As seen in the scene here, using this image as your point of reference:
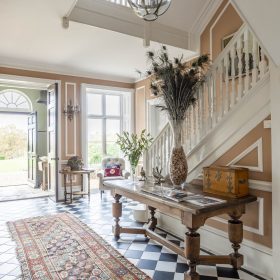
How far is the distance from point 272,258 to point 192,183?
3.80 ft

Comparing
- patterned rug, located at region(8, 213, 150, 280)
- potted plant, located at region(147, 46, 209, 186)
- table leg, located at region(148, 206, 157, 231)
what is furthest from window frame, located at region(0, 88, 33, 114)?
potted plant, located at region(147, 46, 209, 186)

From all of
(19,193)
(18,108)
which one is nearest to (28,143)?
(18,108)

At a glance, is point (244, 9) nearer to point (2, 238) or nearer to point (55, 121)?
point (2, 238)

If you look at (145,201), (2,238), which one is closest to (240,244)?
(145,201)

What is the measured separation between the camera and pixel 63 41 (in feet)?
15.1

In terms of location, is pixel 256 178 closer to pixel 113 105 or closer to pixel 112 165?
pixel 112 165

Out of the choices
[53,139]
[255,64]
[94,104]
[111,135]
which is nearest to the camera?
[255,64]

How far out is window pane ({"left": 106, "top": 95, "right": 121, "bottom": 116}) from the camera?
23.9 feet

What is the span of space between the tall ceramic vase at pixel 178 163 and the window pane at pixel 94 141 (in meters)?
4.46

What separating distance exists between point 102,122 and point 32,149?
2.91 metres

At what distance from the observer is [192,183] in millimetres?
3248

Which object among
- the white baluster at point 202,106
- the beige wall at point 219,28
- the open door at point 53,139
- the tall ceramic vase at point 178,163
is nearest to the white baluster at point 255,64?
the white baluster at point 202,106

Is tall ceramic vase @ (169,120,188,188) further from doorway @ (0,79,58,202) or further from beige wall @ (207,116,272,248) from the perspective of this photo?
doorway @ (0,79,58,202)

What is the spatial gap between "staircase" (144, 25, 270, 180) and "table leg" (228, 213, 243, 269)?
723mm
